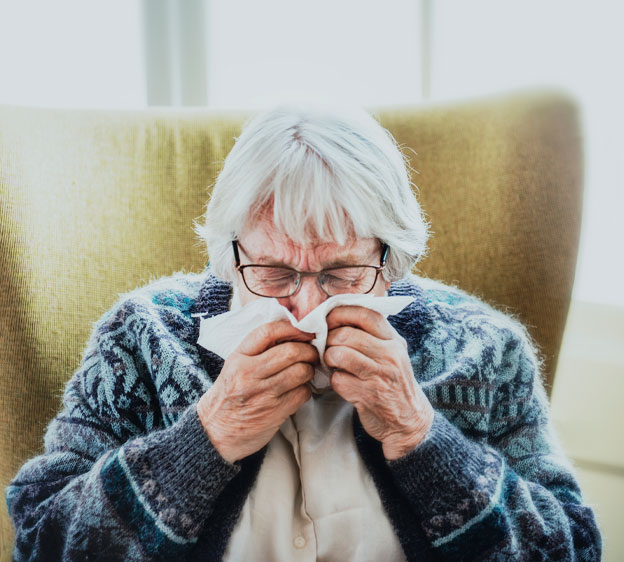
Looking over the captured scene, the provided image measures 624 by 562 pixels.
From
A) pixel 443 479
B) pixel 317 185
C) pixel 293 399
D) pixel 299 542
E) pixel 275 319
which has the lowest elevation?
pixel 299 542

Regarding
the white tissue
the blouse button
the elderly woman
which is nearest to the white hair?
the elderly woman

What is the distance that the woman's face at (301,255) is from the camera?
1.11 meters

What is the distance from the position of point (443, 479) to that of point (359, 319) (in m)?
0.27

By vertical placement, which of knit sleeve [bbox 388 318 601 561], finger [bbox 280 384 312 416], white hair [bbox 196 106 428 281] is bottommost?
knit sleeve [bbox 388 318 601 561]

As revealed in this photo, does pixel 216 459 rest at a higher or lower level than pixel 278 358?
lower

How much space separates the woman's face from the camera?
3.64ft

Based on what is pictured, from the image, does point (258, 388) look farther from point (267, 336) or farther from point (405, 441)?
point (405, 441)

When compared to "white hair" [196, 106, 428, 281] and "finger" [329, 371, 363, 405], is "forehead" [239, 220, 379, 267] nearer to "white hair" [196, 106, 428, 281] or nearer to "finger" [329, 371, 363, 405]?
"white hair" [196, 106, 428, 281]

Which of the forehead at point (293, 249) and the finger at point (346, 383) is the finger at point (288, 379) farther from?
the forehead at point (293, 249)

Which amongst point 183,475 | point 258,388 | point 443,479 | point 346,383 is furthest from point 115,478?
point 443,479

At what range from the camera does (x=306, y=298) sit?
43.7 inches

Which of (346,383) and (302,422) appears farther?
(302,422)

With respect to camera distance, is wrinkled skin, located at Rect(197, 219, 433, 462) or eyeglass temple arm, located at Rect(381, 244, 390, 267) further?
eyeglass temple arm, located at Rect(381, 244, 390, 267)

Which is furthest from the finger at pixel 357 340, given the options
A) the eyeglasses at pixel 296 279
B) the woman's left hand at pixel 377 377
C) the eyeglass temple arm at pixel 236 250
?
the eyeglass temple arm at pixel 236 250
